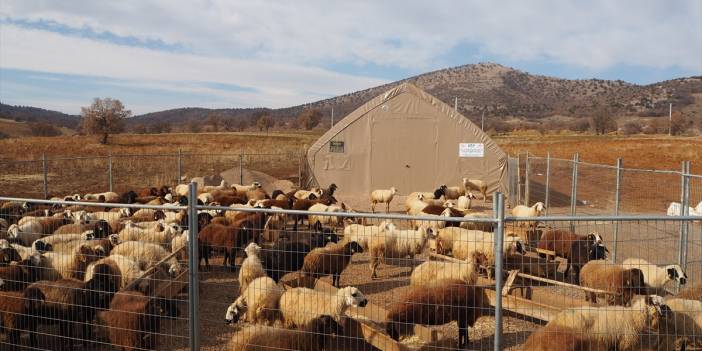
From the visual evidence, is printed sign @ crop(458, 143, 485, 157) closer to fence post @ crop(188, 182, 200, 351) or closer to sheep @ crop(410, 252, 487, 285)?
sheep @ crop(410, 252, 487, 285)

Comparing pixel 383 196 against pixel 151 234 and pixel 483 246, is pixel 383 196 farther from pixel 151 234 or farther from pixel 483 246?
pixel 151 234

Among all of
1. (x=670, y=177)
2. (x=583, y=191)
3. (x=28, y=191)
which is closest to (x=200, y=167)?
(x=28, y=191)

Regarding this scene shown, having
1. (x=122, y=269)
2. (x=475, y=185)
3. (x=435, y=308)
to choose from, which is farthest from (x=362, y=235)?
(x=475, y=185)

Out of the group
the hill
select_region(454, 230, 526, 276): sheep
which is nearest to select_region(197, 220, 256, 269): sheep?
select_region(454, 230, 526, 276): sheep

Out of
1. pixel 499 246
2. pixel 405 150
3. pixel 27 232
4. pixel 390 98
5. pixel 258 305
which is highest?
pixel 390 98

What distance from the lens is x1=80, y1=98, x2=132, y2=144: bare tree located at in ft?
187

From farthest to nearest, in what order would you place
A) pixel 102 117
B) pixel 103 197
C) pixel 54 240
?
pixel 102 117, pixel 103 197, pixel 54 240

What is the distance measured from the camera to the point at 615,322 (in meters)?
6.66

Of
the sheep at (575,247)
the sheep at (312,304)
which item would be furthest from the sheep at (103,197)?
the sheep at (575,247)

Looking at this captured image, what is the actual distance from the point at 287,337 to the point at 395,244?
624cm

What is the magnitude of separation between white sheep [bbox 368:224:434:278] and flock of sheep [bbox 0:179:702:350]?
30mm

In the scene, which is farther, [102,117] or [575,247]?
[102,117]

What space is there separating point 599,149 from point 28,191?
150 feet

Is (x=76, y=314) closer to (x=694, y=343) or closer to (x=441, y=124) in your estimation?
(x=694, y=343)
